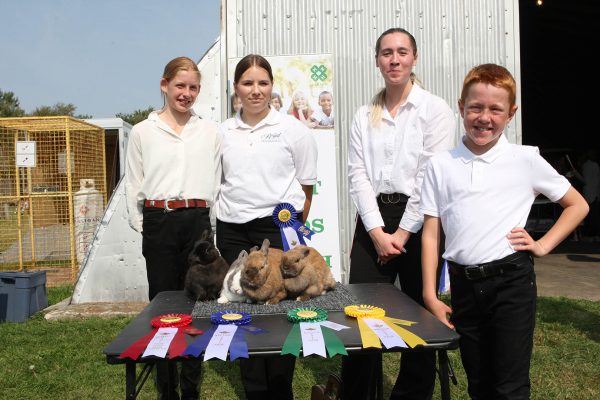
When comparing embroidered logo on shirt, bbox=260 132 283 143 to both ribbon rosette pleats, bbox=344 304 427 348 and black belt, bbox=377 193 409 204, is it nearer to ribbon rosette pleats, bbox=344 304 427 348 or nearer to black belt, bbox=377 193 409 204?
black belt, bbox=377 193 409 204

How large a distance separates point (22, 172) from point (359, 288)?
797cm

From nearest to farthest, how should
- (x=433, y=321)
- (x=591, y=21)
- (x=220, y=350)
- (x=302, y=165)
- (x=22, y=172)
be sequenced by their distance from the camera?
(x=220, y=350) → (x=433, y=321) → (x=302, y=165) → (x=22, y=172) → (x=591, y=21)

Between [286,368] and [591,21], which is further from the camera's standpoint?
[591,21]

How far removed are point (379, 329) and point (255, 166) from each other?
3.57 feet

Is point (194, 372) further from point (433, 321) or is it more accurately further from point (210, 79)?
point (210, 79)

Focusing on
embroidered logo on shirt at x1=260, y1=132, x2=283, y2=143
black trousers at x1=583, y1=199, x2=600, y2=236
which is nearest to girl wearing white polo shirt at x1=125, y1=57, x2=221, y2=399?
embroidered logo on shirt at x1=260, y1=132, x2=283, y2=143

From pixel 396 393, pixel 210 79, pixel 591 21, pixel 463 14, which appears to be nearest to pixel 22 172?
pixel 210 79

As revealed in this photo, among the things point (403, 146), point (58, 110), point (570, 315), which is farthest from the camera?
point (58, 110)

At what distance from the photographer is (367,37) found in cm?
624

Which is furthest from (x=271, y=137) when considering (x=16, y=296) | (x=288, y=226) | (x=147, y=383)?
(x=16, y=296)

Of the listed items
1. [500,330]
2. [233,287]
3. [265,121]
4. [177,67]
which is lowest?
[500,330]

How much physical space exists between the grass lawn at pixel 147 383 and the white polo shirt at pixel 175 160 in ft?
4.93

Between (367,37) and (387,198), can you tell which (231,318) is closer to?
(387,198)

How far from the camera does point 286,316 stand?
2.06m
